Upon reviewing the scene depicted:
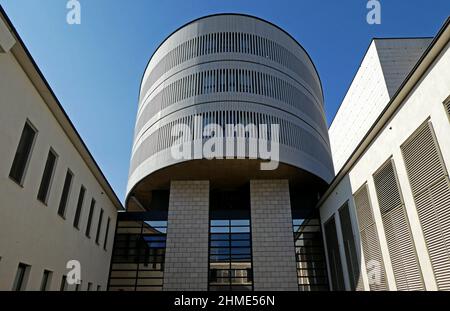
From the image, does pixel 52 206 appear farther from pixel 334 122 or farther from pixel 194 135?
pixel 334 122

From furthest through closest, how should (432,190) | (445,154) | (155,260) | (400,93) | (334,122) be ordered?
(334,122) < (155,260) < (400,93) < (432,190) < (445,154)

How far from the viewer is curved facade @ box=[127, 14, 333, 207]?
1977cm

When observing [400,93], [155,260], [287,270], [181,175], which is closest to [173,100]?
[181,175]

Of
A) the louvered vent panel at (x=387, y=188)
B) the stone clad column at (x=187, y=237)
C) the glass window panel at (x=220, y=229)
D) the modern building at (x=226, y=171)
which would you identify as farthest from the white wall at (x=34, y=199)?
the louvered vent panel at (x=387, y=188)

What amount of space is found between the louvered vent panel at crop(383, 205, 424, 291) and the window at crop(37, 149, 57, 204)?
11932 millimetres

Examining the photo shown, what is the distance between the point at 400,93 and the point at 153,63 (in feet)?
64.4

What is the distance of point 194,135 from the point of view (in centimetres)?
1920

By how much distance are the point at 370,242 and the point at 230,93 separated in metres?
12.3

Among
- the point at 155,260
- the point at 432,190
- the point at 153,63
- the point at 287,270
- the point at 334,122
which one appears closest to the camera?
the point at 432,190

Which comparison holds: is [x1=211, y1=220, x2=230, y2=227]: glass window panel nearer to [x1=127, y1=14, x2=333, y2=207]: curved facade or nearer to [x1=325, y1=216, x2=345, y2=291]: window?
[x1=127, y1=14, x2=333, y2=207]: curved facade

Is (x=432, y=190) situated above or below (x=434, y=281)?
above

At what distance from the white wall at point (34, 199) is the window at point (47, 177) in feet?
0.65

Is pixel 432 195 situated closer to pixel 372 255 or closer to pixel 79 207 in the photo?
pixel 372 255

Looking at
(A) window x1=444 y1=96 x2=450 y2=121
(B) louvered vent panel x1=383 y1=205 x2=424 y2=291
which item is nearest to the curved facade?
(B) louvered vent panel x1=383 y1=205 x2=424 y2=291
